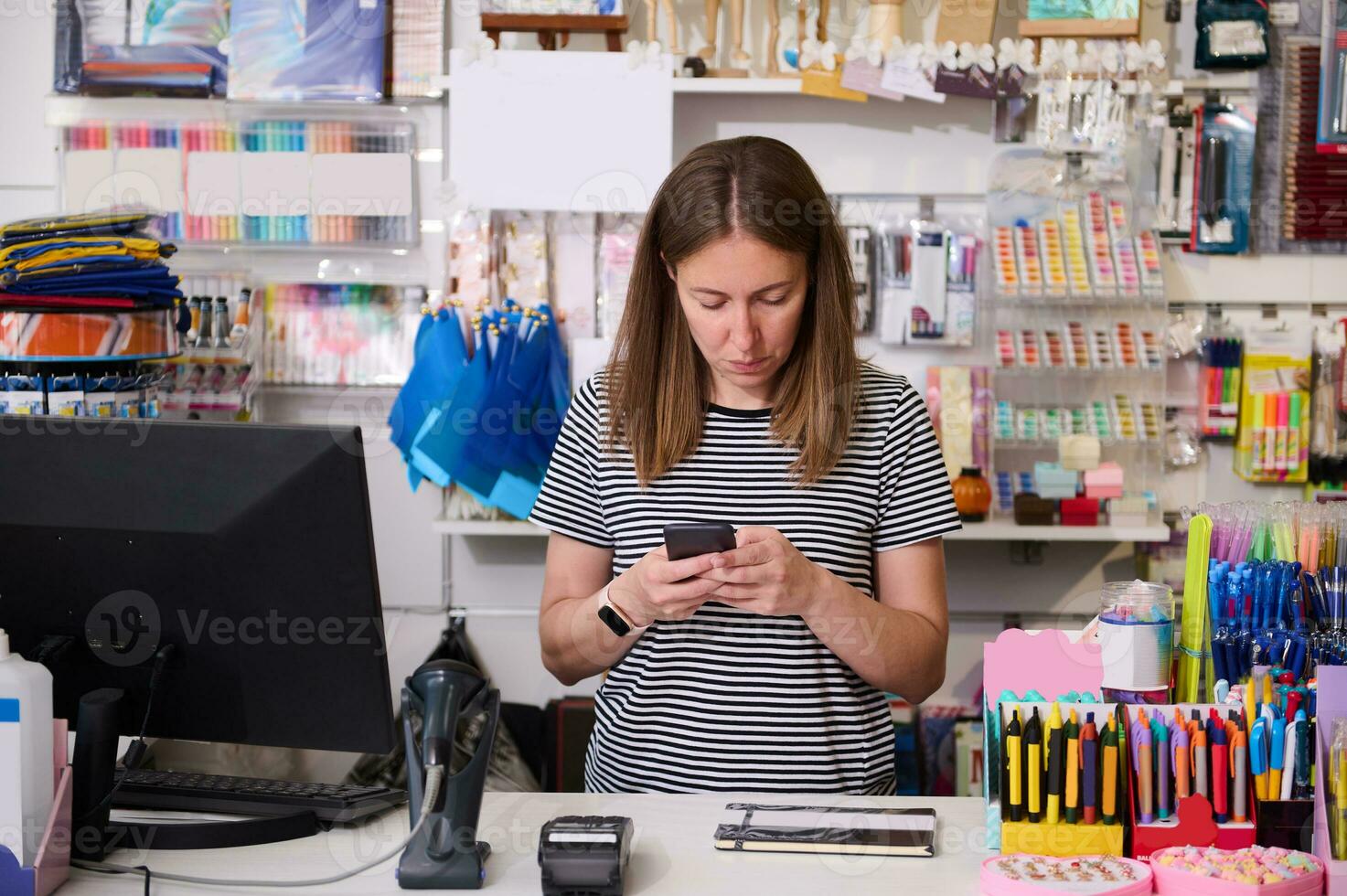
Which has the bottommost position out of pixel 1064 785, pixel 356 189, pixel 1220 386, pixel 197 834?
pixel 197 834

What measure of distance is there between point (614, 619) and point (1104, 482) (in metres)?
1.96

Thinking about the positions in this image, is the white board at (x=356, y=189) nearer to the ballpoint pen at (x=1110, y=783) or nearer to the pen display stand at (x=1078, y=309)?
the pen display stand at (x=1078, y=309)

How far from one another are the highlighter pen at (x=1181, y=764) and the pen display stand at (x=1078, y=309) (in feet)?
6.40

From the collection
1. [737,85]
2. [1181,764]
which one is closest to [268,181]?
[737,85]

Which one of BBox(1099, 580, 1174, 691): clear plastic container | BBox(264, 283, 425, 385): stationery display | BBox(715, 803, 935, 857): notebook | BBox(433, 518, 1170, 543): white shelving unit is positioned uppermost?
BBox(264, 283, 425, 385): stationery display

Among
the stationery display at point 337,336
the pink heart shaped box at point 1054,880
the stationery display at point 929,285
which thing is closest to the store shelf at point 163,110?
the stationery display at point 337,336

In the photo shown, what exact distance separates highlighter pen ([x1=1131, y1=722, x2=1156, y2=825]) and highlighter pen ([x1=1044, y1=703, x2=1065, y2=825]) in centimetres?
8

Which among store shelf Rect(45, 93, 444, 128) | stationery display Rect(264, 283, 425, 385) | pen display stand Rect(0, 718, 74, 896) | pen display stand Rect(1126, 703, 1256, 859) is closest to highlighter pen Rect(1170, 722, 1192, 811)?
pen display stand Rect(1126, 703, 1256, 859)

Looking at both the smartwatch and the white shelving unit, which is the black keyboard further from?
the white shelving unit

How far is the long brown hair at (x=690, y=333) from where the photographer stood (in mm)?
1783

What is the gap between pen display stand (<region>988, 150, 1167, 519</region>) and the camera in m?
3.29

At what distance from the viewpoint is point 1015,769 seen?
1439 millimetres

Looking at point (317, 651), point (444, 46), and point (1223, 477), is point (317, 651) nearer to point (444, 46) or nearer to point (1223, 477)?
point (444, 46)

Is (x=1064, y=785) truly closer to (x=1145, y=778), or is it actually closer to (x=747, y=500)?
(x=1145, y=778)
